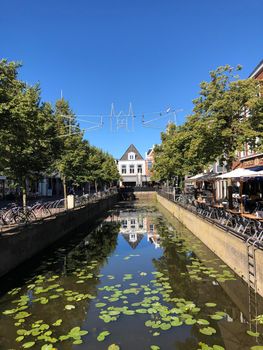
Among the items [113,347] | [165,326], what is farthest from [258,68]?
[113,347]

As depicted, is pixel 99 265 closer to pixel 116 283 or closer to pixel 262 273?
pixel 116 283

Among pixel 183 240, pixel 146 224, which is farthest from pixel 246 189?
pixel 183 240

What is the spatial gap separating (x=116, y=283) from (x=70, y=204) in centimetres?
1543

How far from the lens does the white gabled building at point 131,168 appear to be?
9144 cm

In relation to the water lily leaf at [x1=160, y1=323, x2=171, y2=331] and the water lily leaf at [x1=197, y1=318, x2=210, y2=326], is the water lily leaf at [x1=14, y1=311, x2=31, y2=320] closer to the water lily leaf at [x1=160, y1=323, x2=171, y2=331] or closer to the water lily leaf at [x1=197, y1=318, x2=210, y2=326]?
the water lily leaf at [x1=160, y1=323, x2=171, y2=331]

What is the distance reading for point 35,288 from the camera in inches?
411

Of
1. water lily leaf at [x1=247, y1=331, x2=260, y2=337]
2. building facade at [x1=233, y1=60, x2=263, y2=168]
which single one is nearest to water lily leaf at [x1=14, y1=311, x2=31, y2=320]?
water lily leaf at [x1=247, y1=331, x2=260, y2=337]

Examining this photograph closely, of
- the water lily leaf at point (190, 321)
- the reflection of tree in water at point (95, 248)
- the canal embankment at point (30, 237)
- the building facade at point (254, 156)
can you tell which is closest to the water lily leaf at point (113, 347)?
the water lily leaf at point (190, 321)

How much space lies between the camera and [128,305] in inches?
347

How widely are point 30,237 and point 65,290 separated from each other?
4843mm

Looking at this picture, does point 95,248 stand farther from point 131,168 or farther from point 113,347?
point 131,168

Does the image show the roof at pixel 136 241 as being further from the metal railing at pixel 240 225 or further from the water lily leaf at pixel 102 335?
the water lily leaf at pixel 102 335

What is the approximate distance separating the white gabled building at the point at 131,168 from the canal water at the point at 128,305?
2985 inches

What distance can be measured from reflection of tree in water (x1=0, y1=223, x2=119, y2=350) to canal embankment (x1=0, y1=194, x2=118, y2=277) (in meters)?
0.90
